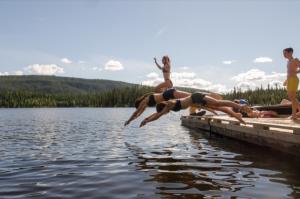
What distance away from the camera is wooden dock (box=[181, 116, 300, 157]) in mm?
11086

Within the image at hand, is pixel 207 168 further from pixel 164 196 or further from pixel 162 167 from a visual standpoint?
pixel 164 196

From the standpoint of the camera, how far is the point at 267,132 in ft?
42.4

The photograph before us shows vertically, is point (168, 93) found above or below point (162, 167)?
above

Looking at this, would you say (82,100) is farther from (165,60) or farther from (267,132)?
(267,132)

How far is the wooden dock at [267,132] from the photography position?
11086 mm

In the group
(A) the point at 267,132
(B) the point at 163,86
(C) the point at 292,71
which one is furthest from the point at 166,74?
(C) the point at 292,71

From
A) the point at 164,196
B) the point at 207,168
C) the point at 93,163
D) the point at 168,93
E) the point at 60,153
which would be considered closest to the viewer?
the point at 164,196

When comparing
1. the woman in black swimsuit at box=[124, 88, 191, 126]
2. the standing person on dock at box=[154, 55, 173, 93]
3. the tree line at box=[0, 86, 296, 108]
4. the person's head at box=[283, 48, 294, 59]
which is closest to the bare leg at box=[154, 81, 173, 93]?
the standing person on dock at box=[154, 55, 173, 93]

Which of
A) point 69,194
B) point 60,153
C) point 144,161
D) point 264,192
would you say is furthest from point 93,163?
point 264,192

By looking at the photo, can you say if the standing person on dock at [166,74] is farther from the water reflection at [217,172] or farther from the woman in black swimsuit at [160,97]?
the water reflection at [217,172]

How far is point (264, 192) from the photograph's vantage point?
24.9 ft

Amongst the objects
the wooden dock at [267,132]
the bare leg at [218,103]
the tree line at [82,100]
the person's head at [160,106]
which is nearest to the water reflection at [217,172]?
the wooden dock at [267,132]

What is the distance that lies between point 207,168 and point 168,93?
506cm

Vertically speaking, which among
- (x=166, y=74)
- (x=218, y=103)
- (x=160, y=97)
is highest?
(x=166, y=74)
